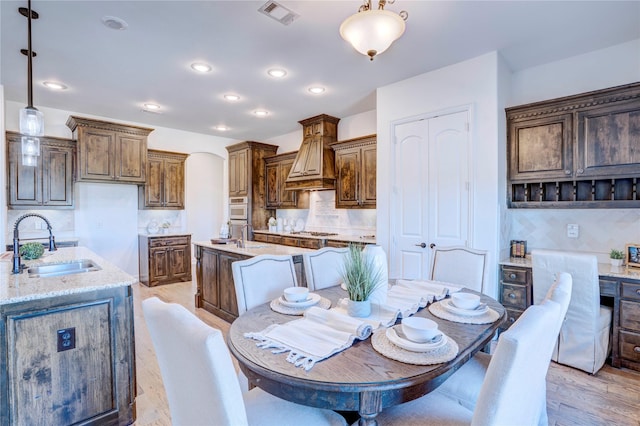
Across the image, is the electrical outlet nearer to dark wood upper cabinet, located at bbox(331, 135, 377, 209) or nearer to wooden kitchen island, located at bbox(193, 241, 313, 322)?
wooden kitchen island, located at bbox(193, 241, 313, 322)

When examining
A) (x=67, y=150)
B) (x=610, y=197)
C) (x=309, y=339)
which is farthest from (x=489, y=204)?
(x=67, y=150)

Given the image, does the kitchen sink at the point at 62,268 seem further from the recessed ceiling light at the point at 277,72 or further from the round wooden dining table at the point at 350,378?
the recessed ceiling light at the point at 277,72

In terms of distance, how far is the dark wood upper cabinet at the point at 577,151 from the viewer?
2.73 meters

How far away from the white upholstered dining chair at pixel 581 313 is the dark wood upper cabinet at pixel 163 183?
223 inches

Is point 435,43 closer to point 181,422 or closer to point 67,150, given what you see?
point 181,422

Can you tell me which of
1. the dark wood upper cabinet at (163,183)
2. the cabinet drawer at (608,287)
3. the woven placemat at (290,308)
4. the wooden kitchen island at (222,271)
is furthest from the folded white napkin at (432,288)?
the dark wood upper cabinet at (163,183)

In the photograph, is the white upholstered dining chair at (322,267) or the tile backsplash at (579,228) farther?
the tile backsplash at (579,228)

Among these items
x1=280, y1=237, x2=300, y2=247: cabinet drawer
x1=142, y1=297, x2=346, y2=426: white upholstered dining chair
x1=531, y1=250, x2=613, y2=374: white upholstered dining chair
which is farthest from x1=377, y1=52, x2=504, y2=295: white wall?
x1=280, y1=237, x2=300, y2=247: cabinet drawer

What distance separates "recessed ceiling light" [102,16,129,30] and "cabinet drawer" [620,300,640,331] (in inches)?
183

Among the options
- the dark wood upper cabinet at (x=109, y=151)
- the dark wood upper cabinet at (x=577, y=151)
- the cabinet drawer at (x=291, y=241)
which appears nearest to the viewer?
the dark wood upper cabinet at (x=577, y=151)

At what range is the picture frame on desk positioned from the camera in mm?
2773

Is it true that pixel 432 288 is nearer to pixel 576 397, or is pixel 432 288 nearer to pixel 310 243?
pixel 576 397

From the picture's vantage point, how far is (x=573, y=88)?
3.22 meters

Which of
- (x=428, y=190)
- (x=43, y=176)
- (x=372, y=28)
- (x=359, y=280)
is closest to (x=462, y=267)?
(x=428, y=190)
